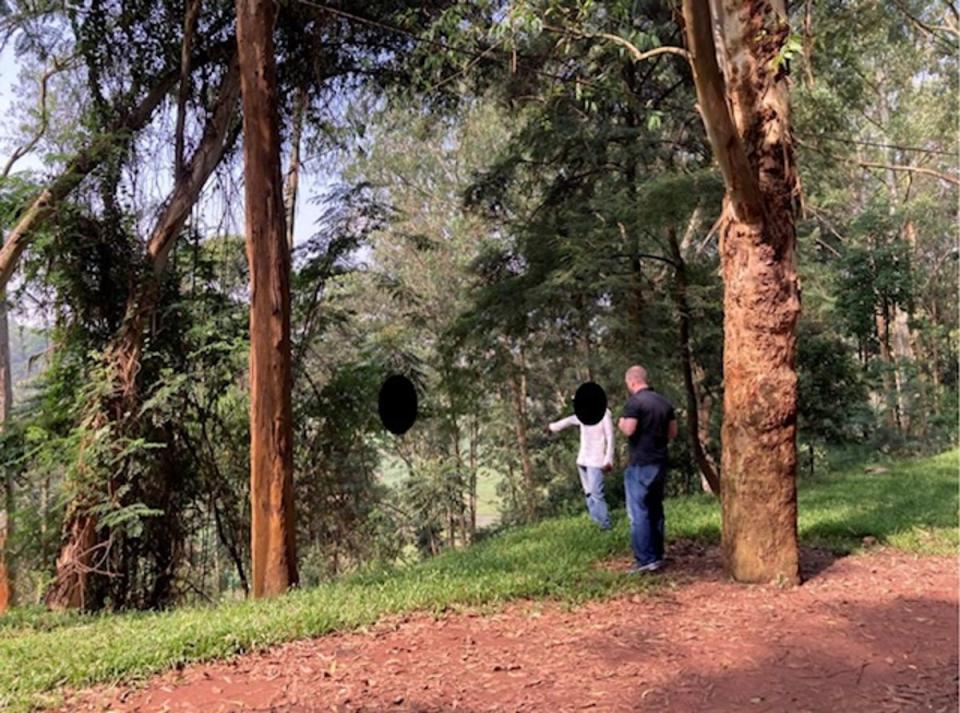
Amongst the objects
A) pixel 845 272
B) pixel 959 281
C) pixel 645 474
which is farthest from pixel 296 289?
pixel 959 281

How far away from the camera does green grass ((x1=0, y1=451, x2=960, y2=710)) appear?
14.2 feet

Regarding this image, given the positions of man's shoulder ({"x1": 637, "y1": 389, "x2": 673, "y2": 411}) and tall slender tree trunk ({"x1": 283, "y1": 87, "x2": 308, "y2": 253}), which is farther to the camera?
tall slender tree trunk ({"x1": 283, "y1": 87, "x2": 308, "y2": 253})

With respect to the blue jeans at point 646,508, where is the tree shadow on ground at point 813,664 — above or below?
below

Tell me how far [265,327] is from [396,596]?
2.81m

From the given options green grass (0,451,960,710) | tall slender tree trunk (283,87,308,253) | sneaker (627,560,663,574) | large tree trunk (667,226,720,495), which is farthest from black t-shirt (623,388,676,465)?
tall slender tree trunk (283,87,308,253)

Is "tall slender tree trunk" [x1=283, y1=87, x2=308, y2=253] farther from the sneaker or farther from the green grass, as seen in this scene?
the sneaker

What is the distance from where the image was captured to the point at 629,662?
13.8 feet

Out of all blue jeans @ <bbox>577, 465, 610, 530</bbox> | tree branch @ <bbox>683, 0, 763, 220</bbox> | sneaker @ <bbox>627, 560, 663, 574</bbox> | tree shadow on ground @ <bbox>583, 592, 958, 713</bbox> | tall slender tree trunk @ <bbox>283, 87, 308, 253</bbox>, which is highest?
tall slender tree trunk @ <bbox>283, 87, 308, 253</bbox>

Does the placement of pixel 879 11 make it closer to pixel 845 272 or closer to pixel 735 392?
pixel 735 392

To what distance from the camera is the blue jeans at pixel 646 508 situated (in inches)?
245

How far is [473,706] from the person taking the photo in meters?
3.63

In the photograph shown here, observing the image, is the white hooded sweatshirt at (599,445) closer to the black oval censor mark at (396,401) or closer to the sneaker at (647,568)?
the sneaker at (647,568)

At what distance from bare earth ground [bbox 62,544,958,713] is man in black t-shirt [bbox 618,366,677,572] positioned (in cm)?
75

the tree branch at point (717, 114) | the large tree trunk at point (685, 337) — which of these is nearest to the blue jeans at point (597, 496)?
the large tree trunk at point (685, 337)
